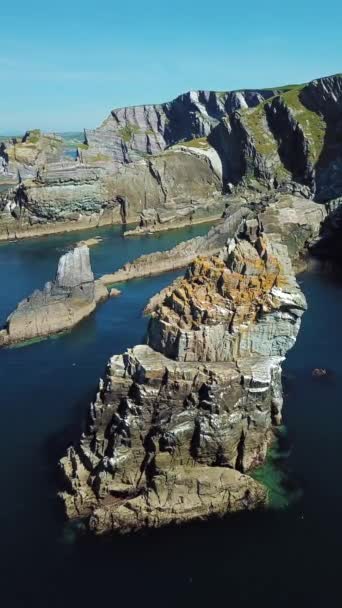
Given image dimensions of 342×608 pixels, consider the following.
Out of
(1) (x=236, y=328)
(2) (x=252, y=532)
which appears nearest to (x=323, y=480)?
(2) (x=252, y=532)

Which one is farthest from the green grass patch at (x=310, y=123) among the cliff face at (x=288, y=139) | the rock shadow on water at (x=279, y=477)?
the rock shadow on water at (x=279, y=477)

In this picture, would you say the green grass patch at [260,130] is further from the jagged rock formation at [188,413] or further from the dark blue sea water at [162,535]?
the jagged rock formation at [188,413]

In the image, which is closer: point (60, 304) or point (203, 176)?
point (60, 304)

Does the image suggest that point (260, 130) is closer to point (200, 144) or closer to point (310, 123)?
point (310, 123)

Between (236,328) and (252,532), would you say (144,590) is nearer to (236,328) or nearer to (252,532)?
(252,532)

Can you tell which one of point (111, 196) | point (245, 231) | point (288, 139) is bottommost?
point (245, 231)

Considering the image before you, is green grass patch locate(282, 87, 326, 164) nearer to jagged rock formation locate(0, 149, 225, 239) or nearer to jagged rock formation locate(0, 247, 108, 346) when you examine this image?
jagged rock formation locate(0, 149, 225, 239)

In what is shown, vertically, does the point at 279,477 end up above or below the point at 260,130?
below

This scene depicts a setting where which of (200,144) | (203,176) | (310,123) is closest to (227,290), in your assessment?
(203,176)
